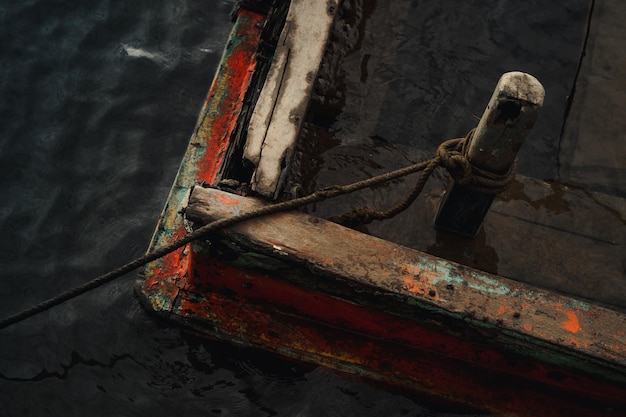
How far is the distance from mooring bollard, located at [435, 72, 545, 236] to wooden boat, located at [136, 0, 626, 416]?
48 cm

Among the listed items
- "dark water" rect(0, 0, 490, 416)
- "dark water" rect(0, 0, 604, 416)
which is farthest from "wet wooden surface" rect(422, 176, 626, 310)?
"dark water" rect(0, 0, 490, 416)

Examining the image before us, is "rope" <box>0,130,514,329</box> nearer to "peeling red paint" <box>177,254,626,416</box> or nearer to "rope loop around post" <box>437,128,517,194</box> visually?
"rope loop around post" <box>437,128,517,194</box>

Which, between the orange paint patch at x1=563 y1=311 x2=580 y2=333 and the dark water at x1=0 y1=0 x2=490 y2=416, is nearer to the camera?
the orange paint patch at x1=563 y1=311 x2=580 y2=333

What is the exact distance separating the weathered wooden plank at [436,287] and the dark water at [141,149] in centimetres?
92

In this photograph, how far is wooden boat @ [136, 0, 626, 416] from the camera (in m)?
2.44

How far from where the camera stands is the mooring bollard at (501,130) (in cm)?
225

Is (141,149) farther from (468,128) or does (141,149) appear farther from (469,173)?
(469,173)

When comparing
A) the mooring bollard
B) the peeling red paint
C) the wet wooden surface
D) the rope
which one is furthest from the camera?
the wet wooden surface

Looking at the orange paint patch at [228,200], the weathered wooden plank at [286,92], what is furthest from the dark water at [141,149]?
the orange paint patch at [228,200]

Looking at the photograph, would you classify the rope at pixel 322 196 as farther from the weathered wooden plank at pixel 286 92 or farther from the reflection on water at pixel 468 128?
the reflection on water at pixel 468 128

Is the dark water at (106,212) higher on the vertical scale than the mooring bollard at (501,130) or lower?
lower

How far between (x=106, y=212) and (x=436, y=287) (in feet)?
8.29

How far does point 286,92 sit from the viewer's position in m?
2.78

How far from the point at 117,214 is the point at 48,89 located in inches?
53.4
